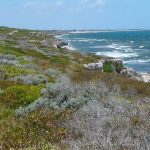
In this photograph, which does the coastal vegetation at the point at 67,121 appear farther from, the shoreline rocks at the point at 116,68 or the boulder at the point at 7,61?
the shoreline rocks at the point at 116,68

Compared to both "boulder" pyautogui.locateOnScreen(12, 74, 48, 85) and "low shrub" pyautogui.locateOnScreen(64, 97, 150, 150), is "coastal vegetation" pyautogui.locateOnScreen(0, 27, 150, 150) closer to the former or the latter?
"low shrub" pyautogui.locateOnScreen(64, 97, 150, 150)

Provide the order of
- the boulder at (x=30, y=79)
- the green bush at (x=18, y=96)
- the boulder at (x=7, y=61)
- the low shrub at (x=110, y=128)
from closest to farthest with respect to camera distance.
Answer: the low shrub at (x=110, y=128) → the green bush at (x=18, y=96) → the boulder at (x=30, y=79) → the boulder at (x=7, y=61)

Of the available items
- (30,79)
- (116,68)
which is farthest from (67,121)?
(116,68)

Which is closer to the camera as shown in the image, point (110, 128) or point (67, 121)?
point (110, 128)

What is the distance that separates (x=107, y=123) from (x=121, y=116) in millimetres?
678

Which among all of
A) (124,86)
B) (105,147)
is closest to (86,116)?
(105,147)

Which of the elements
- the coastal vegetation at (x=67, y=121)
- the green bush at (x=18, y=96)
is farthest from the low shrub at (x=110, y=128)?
the green bush at (x=18, y=96)

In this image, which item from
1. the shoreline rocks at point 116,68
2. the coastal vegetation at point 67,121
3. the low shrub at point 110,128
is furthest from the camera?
the shoreline rocks at point 116,68

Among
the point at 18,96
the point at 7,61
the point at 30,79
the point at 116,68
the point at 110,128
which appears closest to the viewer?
the point at 110,128

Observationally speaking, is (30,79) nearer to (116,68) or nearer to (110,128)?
(110,128)

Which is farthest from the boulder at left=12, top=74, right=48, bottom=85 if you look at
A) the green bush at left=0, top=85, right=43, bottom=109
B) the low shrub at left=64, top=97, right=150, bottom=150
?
the low shrub at left=64, top=97, right=150, bottom=150

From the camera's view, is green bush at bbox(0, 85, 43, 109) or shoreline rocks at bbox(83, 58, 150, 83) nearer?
green bush at bbox(0, 85, 43, 109)

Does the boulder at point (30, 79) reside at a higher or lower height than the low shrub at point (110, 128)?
lower

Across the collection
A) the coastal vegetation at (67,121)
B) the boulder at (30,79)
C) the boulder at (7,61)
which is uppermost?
the coastal vegetation at (67,121)
